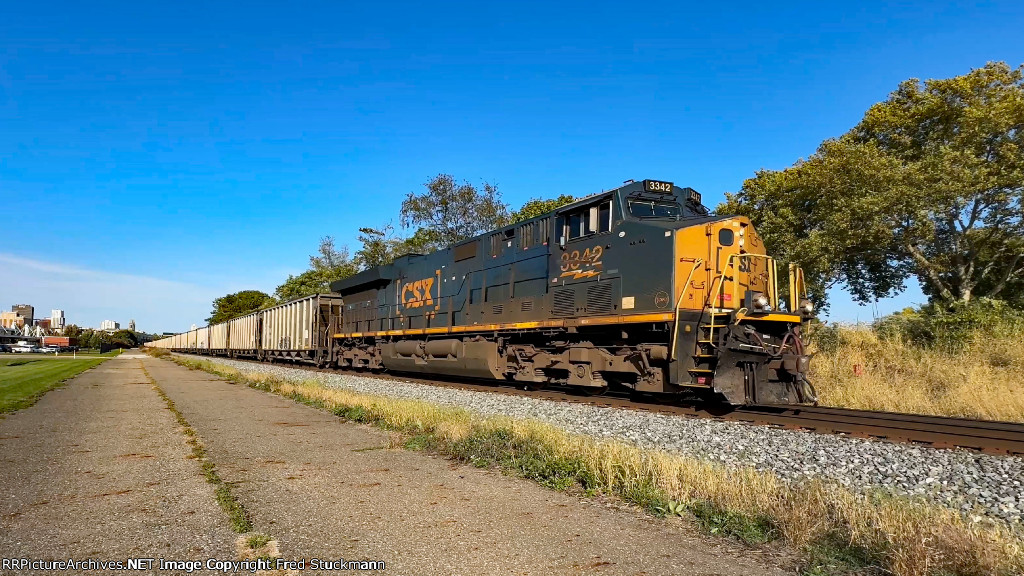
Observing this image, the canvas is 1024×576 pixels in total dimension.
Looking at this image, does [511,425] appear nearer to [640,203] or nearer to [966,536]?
[966,536]

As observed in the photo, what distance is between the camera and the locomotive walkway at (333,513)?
3.54 m

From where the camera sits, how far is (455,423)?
7.93m

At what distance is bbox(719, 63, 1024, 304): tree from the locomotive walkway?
15.3 metres

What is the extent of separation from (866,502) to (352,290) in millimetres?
23134

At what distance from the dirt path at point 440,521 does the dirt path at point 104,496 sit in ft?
1.23

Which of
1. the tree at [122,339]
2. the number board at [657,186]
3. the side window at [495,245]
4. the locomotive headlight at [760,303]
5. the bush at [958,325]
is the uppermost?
the number board at [657,186]

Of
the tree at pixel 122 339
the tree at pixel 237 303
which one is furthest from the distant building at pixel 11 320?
the tree at pixel 237 303

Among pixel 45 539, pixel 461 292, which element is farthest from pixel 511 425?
pixel 461 292

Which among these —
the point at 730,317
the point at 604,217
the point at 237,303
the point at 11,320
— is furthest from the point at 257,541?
the point at 11,320

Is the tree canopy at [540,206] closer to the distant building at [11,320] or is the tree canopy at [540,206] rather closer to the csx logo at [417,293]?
the csx logo at [417,293]

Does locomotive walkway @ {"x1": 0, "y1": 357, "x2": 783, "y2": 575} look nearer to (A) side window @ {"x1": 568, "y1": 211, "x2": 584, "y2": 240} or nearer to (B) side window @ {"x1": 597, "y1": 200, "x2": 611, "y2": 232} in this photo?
(B) side window @ {"x1": 597, "y1": 200, "x2": 611, "y2": 232}

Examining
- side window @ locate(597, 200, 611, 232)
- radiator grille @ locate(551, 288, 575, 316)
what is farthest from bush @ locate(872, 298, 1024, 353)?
radiator grille @ locate(551, 288, 575, 316)

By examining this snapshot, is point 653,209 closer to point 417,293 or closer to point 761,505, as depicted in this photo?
point 761,505

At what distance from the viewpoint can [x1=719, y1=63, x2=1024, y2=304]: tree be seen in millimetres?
16484
